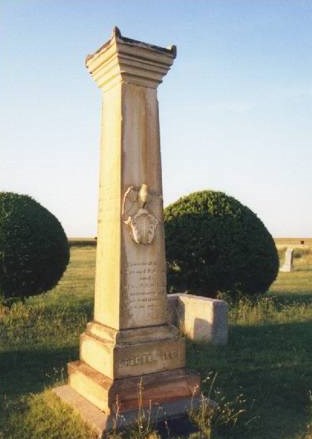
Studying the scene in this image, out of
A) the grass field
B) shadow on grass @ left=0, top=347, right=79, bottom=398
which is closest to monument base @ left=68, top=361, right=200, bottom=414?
the grass field

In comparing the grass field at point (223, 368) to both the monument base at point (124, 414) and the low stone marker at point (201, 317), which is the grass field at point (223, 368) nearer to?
the monument base at point (124, 414)

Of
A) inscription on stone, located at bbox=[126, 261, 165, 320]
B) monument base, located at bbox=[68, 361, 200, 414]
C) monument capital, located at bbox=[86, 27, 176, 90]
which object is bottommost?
monument base, located at bbox=[68, 361, 200, 414]

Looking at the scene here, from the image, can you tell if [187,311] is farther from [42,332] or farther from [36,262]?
[36,262]

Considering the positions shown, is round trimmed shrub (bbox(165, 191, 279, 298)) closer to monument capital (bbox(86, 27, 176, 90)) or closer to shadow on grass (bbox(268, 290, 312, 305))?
shadow on grass (bbox(268, 290, 312, 305))

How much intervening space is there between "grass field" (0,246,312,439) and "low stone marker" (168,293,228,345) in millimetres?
225

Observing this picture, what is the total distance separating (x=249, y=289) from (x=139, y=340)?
638cm

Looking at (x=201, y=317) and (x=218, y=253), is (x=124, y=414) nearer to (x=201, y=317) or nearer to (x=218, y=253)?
(x=201, y=317)

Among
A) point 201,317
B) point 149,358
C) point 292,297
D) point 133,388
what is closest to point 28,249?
point 201,317

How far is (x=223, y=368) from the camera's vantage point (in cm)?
651

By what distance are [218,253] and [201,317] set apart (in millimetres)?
2914

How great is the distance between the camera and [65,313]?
10008mm

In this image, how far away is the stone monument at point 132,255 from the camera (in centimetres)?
481

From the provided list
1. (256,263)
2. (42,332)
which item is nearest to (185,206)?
(256,263)

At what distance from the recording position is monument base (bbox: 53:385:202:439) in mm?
4441
